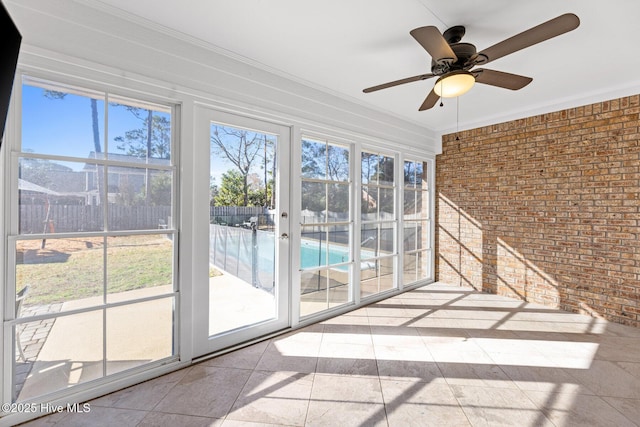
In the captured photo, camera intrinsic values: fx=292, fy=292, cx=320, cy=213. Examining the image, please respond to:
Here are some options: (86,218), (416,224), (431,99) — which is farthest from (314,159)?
(416,224)

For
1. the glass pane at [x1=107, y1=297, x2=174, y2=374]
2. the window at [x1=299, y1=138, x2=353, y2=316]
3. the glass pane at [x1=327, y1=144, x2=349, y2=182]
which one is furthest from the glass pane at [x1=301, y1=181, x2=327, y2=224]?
the glass pane at [x1=107, y1=297, x2=174, y2=374]

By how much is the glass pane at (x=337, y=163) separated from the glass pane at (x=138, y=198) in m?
1.83

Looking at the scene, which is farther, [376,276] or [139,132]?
[376,276]

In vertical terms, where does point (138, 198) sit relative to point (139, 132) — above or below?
below

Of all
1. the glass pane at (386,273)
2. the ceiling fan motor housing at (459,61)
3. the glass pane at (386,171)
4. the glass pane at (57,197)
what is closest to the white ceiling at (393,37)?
the ceiling fan motor housing at (459,61)

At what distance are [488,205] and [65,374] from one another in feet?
16.6

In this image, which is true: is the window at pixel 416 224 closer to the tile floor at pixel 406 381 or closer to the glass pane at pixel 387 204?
the glass pane at pixel 387 204

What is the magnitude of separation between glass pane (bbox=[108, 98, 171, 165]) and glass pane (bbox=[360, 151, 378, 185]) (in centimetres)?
240

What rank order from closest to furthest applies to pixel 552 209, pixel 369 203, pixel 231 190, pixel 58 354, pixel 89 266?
1. pixel 58 354
2. pixel 89 266
3. pixel 231 190
4. pixel 552 209
5. pixel 369 203

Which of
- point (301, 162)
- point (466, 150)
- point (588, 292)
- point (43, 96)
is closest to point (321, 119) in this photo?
point (301, 162)

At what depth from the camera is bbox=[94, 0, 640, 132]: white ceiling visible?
6.47 ft

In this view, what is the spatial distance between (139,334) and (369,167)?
317 cm

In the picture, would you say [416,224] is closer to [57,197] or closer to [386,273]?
[386,273]

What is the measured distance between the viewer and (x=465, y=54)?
205 cm
